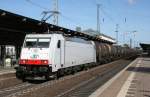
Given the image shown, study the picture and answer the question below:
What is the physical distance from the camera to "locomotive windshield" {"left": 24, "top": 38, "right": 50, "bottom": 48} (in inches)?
958

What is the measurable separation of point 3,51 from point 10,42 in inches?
105

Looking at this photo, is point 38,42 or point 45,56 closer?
point 45,56

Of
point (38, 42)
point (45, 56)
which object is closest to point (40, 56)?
point (45, 56)

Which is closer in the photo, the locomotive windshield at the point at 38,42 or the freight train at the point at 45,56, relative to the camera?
the freight train at the point at 45,56

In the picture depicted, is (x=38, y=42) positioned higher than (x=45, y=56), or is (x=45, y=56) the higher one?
(x=38, y=42)

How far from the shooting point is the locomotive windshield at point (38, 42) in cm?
2434

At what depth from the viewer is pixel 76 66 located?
32.1 meters

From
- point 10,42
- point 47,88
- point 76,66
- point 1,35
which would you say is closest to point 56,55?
point 47,88

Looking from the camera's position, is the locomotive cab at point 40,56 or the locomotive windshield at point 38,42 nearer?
the locomotive cab at point 40,56

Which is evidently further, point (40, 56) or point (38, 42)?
point (38, 42)

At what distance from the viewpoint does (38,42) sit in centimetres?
2456

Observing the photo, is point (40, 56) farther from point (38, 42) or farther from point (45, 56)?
point (38, 42)

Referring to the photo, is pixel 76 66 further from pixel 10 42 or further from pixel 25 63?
pixel 10 42

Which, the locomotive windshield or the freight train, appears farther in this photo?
the locomotive windshield
